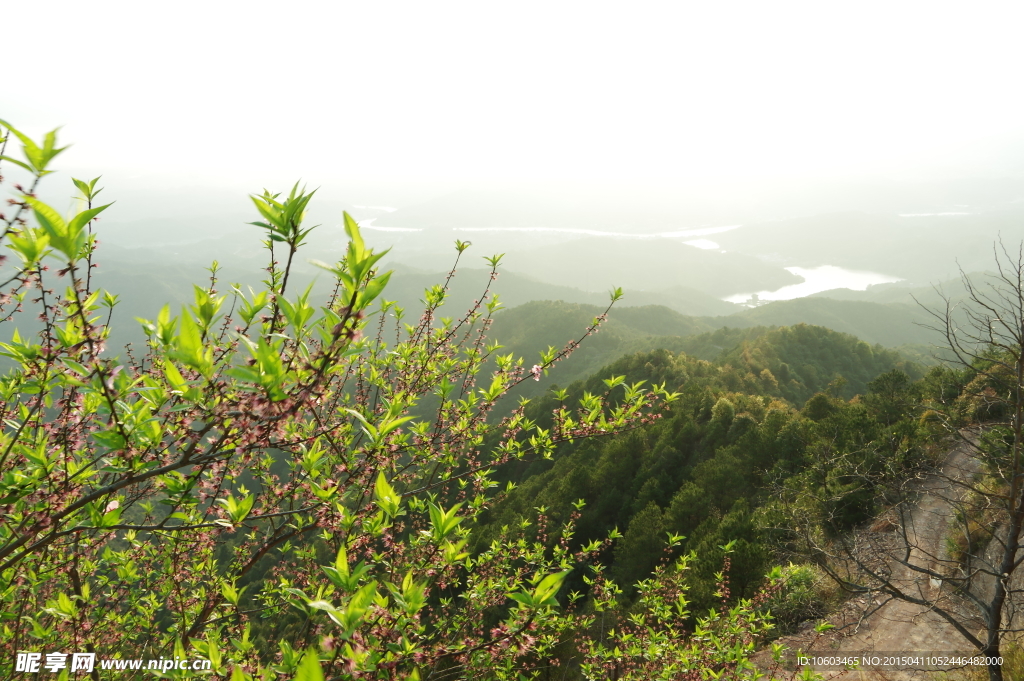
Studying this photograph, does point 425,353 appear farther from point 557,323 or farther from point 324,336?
point 557,323

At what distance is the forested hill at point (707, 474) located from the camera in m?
13.7

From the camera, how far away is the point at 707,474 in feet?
71.0

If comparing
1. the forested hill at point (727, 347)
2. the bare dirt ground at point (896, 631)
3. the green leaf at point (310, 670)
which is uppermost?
the green leaf at point (310, 670)

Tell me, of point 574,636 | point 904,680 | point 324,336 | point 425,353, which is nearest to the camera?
point 324,336

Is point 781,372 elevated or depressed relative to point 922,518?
depressed

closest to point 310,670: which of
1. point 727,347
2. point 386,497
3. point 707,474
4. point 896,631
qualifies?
point 386,497

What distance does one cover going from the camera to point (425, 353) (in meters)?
6.25

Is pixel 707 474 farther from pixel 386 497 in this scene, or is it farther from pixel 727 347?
pixel 727 347

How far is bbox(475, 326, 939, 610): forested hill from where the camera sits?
13703mm

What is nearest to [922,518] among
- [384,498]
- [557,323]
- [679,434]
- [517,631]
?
[679,434]

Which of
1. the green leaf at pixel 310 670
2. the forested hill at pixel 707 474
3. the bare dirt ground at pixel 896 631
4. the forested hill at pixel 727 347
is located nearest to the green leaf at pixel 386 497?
the green leaf at pixel 310 670

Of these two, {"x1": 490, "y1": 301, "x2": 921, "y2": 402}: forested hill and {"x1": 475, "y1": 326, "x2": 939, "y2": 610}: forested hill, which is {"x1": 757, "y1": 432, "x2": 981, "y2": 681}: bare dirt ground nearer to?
{"x1": 475, "y1": 326, "x2": 939, "y2": 610}: forested hill

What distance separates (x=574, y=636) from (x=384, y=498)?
12942 millimetres

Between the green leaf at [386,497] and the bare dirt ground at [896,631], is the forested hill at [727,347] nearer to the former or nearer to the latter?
the green leaf at [386,497]
